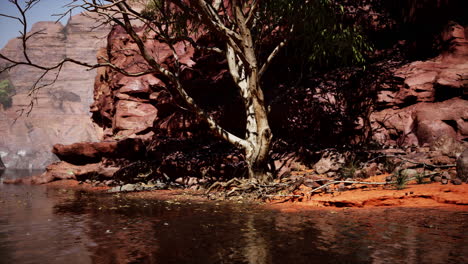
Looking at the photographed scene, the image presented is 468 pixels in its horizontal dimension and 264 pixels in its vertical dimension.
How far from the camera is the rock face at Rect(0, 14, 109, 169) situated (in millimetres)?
A: 54719

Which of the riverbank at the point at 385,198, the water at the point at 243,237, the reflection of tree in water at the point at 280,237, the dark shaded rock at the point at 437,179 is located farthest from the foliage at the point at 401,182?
the reflection of tree in water at the point at 280,237

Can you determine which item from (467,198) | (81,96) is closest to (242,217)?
(467,198)

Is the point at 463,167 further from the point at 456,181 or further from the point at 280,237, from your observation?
the point at 280,237

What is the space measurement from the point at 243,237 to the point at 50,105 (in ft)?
291

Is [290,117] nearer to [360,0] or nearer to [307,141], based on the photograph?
[307,141]

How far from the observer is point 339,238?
3301 millimetres

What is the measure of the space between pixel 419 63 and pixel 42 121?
69.3 m

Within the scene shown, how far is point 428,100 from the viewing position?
9.49 m

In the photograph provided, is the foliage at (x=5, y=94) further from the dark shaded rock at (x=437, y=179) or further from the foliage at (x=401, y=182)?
the dark shaded rock at (x=437, y=179)

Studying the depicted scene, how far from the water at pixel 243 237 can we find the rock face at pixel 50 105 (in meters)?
11.8

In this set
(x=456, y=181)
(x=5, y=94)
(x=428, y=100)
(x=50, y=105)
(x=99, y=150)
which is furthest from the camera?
(x=50, y=105)

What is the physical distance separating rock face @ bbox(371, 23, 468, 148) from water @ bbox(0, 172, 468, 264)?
5149 mm

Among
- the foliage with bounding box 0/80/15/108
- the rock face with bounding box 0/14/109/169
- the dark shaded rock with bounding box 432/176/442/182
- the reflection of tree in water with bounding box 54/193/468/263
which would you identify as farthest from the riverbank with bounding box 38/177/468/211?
the foliage with bounding box 0/80/15/108

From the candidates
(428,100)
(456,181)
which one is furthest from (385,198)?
(428,100)
